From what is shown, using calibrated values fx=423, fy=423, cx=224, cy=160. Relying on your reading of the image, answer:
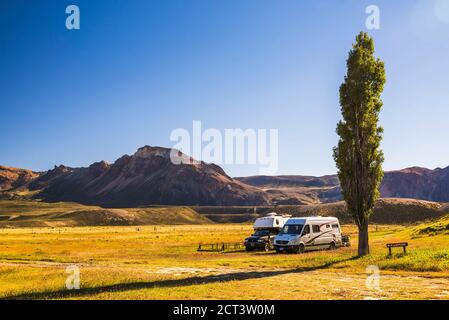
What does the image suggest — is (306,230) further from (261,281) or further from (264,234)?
(261,281)

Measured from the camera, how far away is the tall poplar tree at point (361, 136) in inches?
1150

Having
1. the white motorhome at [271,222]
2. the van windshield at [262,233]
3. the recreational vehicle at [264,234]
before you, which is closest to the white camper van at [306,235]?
the recreational vehicle at [264,234]

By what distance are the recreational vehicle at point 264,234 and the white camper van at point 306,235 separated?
466 centimetres

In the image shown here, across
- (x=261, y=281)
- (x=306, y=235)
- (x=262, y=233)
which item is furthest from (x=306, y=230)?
(x=261, y=281)

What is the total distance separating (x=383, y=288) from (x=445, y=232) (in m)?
34.6

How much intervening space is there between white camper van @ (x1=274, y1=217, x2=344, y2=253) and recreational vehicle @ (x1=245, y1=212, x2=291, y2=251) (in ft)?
15.3

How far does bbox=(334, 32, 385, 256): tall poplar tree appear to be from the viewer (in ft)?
95.8

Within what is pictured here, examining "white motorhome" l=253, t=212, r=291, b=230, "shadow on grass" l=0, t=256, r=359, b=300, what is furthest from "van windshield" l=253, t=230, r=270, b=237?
"shadow on grass" l=0, t=256, r=359, b=300

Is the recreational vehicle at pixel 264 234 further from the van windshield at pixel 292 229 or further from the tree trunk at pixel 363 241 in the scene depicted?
the tree trunk at pixel 363 241

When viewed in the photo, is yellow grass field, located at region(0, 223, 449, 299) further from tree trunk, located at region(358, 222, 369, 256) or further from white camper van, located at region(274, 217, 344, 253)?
white camper van, located at region(274, 217, 344, 253)

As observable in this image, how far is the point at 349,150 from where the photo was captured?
29.9 metres

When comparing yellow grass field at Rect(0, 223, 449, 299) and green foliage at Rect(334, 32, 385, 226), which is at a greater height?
green foliage at Rect(334, 32, 385, 226)
